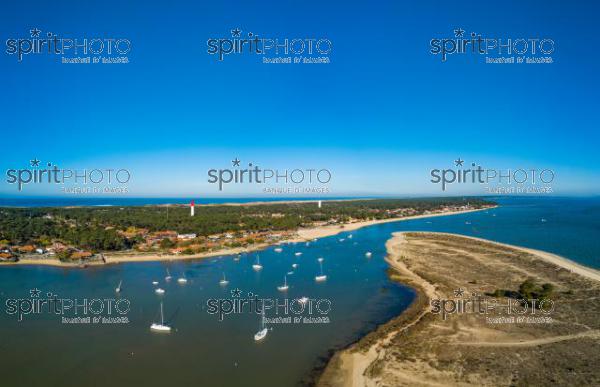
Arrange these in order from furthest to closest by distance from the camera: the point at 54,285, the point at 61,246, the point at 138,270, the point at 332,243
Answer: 1. the point at 332,243
2. the point at 61,246
3. the point at 138,270
4. the point at 54,285

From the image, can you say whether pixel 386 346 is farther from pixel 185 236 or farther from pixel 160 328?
pixel 185 236

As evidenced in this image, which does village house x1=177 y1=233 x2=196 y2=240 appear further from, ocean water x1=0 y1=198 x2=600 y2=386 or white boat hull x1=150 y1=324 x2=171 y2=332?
white boat hull x1=150 y1=324 x2=171 y2=332

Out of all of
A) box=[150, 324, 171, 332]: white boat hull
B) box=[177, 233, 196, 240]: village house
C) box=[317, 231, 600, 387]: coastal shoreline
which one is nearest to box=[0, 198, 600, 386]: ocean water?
box=[150, 324, 171, 332]: white boat hull

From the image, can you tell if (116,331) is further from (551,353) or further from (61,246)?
(61,246)

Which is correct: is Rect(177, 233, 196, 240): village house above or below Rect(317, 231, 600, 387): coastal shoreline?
above

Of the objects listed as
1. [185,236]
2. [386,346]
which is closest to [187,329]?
[386,346]

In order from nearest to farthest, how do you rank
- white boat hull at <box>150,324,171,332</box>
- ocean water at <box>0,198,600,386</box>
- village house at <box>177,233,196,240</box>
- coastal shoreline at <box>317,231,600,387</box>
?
coastal shoreline at <box>317,231,600,387</box> → ocean water at <box>0,198,600,386</box> → white boat hull at <box>150,324,171,332</box> → village house at <box>177,233,196,240</box>

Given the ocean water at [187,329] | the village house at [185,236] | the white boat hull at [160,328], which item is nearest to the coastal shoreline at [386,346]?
the ocean water at [187,329]

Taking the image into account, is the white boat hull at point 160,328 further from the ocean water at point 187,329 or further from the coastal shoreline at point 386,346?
the coastal shoreline at point 386,346

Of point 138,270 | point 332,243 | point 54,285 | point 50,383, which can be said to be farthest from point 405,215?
point 50,383
